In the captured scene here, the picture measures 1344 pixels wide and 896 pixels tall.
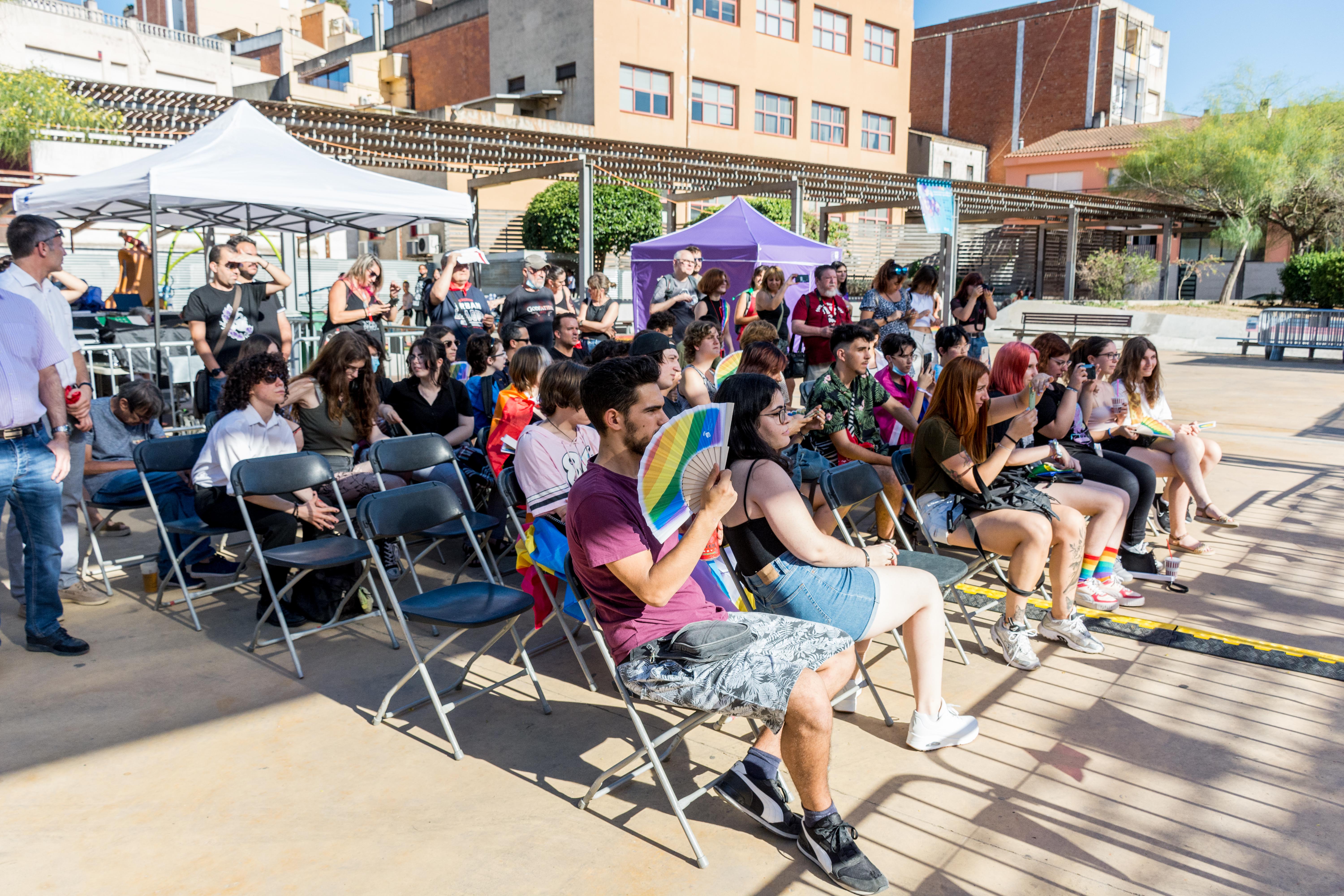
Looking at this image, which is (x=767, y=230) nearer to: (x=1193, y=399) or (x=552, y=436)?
(x=1193, y=399)

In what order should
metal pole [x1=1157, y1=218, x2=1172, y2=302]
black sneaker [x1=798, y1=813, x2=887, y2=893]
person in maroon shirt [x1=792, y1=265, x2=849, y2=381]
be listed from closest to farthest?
black sneaker [x1=798, y1=813, x2=887, y2=893]
person in maroon shirt [x1=792, y1=265, x2=849, y2=381]
metal pole [x1=1157, y1=218, x2=1172, y2=302]

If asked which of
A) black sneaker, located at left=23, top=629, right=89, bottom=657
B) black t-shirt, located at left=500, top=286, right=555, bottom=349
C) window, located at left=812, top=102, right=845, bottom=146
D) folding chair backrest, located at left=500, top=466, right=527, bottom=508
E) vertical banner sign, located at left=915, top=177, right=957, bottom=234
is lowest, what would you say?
black sneaker, located at left=23, top=629, right=89, bottom=657

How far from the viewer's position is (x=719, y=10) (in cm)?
3006

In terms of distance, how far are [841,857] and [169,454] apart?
381 cm

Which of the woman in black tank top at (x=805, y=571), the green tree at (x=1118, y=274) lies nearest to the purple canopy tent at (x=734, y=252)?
the woman in black tank top at (x=805, y=571)

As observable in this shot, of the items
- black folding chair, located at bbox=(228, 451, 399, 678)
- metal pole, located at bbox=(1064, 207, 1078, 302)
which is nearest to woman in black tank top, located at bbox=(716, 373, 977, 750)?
black folding chair, located at bbox=(228, 451, 399, 678)

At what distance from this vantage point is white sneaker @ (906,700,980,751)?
10.9 ft

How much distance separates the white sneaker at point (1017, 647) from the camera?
13.3 feet

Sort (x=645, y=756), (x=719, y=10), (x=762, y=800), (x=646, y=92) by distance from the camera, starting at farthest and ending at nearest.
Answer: (x=719, y=10) < (x=646, y=92) < (x=645, y=756) < (x=762, y=800)

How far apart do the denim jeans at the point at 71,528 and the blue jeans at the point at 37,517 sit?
42 cm

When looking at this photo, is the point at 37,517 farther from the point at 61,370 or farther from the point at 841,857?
the point at 841,857

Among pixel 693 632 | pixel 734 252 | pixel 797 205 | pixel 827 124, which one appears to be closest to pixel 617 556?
pixel 693 632

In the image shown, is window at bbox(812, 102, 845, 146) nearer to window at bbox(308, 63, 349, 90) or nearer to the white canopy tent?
window at bbox(308, 63, 349, 90)

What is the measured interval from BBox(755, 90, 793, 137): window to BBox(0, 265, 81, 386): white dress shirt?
29.0 m
